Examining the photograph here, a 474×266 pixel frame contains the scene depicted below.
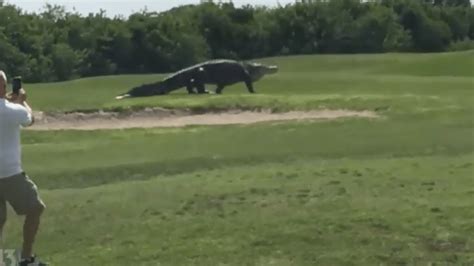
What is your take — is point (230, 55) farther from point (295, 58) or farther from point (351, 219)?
point (351, 219)

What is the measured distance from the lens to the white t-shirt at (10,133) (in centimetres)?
1057

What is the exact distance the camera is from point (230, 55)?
2827 inches

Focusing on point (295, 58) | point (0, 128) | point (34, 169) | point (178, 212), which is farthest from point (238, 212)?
point (295, 58)

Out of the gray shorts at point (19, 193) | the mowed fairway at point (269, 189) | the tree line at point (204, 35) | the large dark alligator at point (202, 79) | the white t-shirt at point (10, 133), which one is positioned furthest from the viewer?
the tree line at point (204, 35)

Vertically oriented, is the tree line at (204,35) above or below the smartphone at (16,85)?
below

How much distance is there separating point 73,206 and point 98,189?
6.35ft

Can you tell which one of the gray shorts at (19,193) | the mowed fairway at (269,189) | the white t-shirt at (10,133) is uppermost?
the white t-shirt at (10,133)

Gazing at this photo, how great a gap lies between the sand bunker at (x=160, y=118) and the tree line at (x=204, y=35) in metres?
31.2

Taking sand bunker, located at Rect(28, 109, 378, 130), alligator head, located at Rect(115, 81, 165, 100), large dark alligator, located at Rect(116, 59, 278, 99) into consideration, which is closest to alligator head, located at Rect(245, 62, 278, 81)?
large dark alligator, located at Rect(116, 59, 278, 99)

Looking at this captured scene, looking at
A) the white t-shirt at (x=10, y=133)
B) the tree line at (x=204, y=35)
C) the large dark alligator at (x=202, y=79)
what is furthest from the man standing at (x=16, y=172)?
the tree line at (x=204, y=35)

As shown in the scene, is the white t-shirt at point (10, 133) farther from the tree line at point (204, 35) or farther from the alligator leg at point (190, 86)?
the tree line at point (204, 35)

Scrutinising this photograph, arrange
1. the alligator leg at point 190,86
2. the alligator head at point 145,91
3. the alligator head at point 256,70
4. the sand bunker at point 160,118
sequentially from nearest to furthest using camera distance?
the sand bunker at point 160,118
the alligator head at point 145,91
the alligator leg at point 190,86
the alligator head at point 256,70

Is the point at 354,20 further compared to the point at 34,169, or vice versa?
the point at 354,20

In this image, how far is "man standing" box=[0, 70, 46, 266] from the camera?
10586 millimetres
